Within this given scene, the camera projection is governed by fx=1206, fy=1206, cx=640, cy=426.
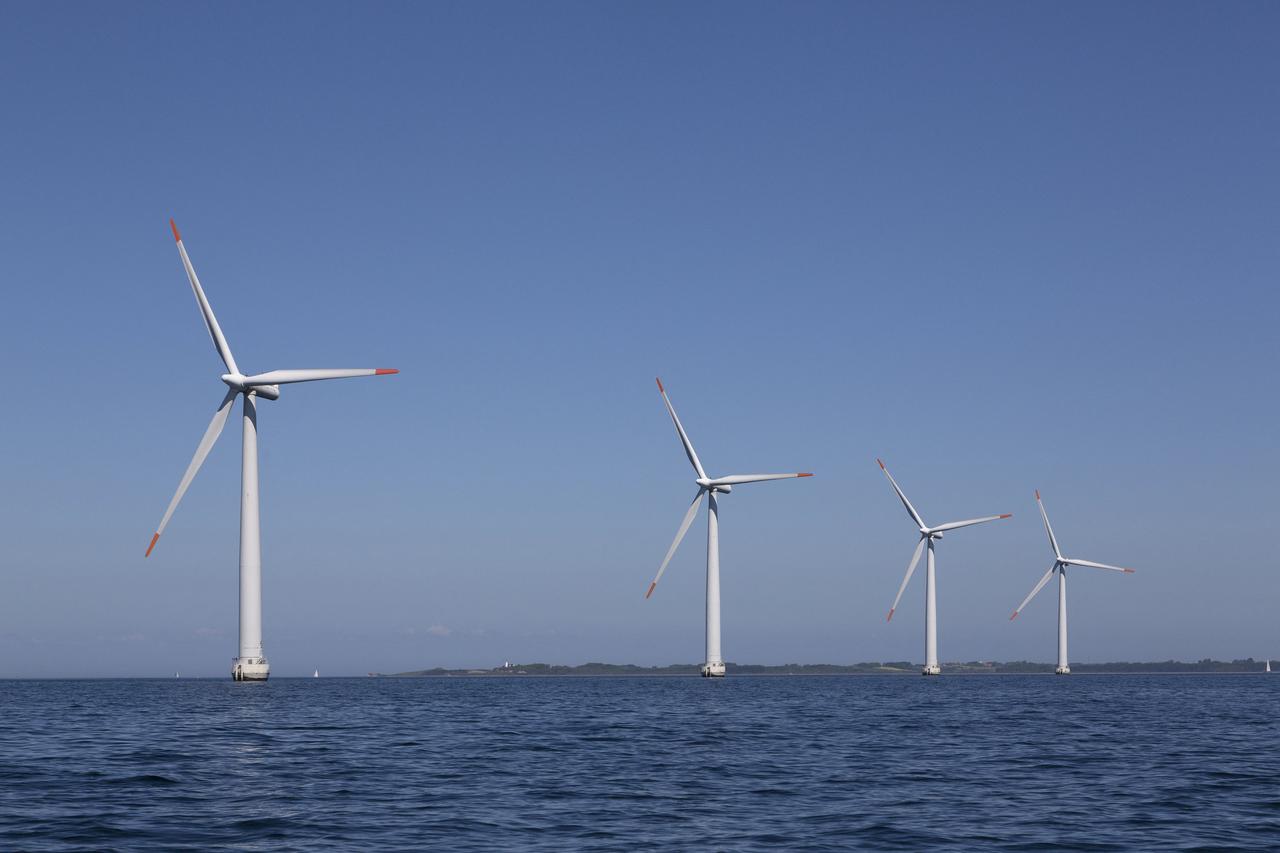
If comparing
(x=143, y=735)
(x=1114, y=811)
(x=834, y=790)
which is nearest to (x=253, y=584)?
(x=143, y=735)

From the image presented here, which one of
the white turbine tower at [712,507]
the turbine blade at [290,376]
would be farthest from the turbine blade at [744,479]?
the turbine blade at [290,376]

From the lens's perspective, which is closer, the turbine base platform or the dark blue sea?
the dark blue sea

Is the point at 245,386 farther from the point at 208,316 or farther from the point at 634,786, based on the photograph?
the point at 634,786

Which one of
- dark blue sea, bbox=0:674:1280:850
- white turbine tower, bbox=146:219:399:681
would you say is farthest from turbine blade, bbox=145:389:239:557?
dark blue sea, bbox=0:674:1280:850

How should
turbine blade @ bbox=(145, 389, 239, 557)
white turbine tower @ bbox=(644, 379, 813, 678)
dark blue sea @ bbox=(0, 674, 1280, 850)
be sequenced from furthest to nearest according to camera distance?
white turbine tower @ bbox=(644, 379, 813, 678)
turbine blade @ bbox=(145, 389, 239, 557)
dark blue sea @ bbox=(0, 674, 1280, 850)

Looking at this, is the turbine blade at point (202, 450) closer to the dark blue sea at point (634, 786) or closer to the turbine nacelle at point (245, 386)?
the turbine nacelle at point (245, 386)

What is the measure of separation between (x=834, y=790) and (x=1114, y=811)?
7.77m

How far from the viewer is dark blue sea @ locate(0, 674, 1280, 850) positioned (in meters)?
27.0

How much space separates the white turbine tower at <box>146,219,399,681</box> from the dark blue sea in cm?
4422

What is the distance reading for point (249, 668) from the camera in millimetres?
117688

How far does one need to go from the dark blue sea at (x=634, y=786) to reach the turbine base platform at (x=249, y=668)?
49216 millimetres

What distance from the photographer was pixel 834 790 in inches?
1389

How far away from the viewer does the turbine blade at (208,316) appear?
112375 mm

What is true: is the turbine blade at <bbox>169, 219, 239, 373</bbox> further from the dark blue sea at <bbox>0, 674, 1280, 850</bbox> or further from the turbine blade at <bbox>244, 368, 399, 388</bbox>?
the dark blue sea at <bbox>0, 674, 1280, 850</bbox>
